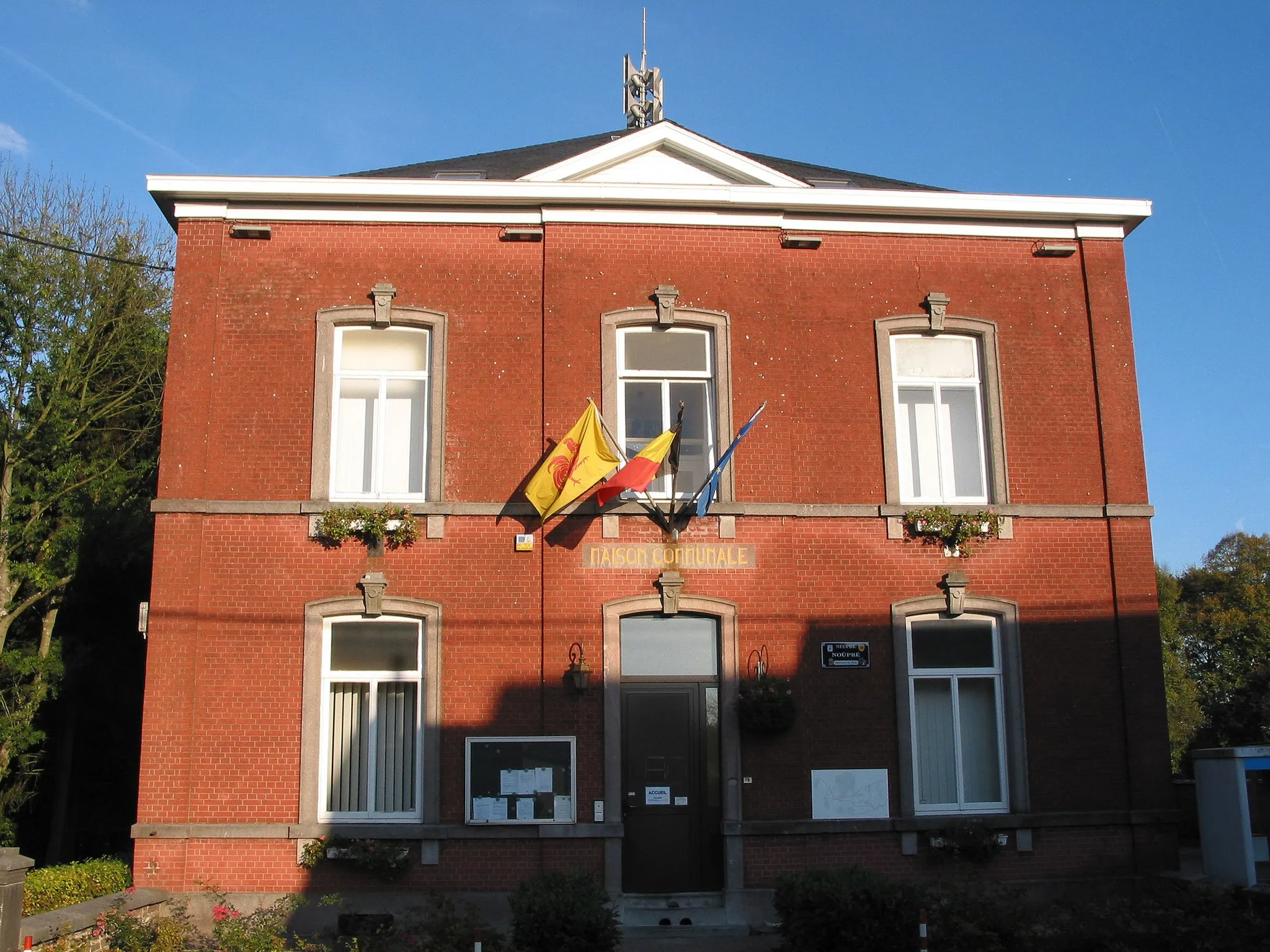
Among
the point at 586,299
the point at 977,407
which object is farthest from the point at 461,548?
the point at 977,407

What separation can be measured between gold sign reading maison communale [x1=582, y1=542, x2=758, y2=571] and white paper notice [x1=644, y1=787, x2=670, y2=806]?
2.32m

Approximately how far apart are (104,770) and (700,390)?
1256cm

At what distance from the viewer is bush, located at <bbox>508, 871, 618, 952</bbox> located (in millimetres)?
9445

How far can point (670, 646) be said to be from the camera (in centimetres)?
1268

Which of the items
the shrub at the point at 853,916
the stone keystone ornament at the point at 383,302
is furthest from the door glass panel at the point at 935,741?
the stone keystone ornament at the point at 383,302

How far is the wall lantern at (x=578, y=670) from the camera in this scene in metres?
12.2

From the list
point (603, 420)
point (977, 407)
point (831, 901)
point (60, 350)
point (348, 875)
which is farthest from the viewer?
point (60, 350)

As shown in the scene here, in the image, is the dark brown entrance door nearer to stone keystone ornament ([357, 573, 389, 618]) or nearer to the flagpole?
the flagpole

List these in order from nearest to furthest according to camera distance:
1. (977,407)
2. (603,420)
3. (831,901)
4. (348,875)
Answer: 1. (831,901)
2. (348,875)
3. (603,420)
4. (977,407)

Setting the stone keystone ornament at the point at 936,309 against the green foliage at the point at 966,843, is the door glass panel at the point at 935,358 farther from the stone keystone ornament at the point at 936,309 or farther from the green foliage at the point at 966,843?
the green foliage at the point at 966,843

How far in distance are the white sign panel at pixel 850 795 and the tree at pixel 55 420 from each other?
11.7 meters

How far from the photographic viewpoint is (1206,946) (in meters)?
9.48

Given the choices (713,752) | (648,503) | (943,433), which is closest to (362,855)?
(713,752)

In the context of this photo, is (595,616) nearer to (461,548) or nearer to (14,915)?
(461,548)
